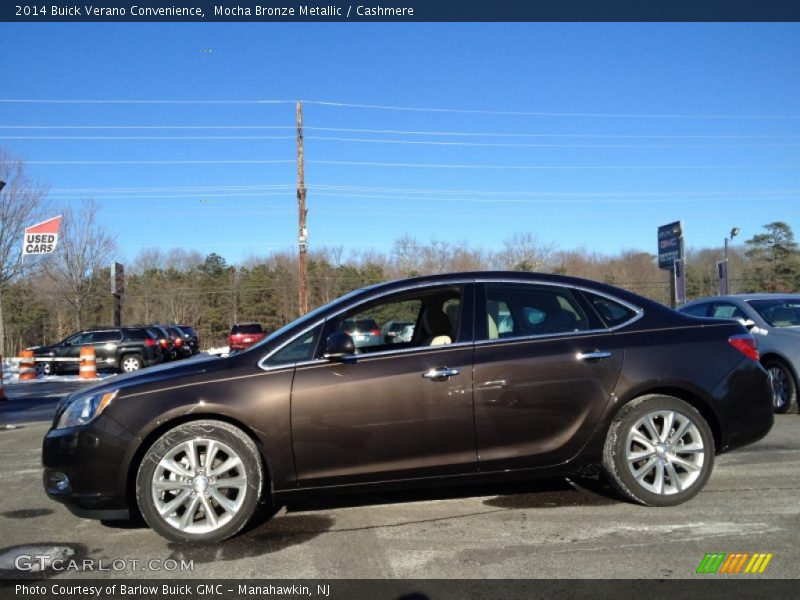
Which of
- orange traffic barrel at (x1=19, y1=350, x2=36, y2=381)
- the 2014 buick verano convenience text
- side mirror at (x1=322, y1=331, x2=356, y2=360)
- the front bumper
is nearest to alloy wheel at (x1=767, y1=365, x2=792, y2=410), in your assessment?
the 2014 buick verano convenience text

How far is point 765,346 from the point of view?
8203 millimetres

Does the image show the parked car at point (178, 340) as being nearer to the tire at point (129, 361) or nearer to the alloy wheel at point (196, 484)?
the tire at point (129, 361)

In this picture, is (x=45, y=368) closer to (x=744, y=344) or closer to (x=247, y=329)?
(x=247, y=329)

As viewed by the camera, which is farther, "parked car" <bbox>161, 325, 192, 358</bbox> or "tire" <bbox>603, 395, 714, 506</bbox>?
"parked car" <bbox>161, 325, 192, 358</bbox>

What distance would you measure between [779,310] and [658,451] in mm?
5331

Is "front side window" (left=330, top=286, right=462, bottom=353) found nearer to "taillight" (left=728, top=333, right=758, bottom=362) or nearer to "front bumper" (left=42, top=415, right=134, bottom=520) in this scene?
"front bumper" (left=42, top=415, right=134, bottom=520)

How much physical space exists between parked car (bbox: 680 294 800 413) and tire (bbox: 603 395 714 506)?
13.8ft

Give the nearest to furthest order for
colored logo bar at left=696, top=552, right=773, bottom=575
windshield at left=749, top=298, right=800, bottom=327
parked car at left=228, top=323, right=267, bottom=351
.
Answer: colored logo bar at left=696, top=552, right=773, bottom=575
windshield at left=749, top=298, right=800, bottom=327
parked car at left=228, top=323, right=267, bottom=351

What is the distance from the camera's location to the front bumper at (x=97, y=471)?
4.02 m

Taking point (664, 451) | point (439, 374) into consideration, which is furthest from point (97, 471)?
point (664, 451)

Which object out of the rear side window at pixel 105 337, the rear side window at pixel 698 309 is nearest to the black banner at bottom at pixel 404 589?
the rear side window at pixel 698 309

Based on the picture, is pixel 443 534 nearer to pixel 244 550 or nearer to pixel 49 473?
pixel 244 550

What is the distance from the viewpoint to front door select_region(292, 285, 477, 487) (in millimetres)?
4121

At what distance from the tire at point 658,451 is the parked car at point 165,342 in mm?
20611
